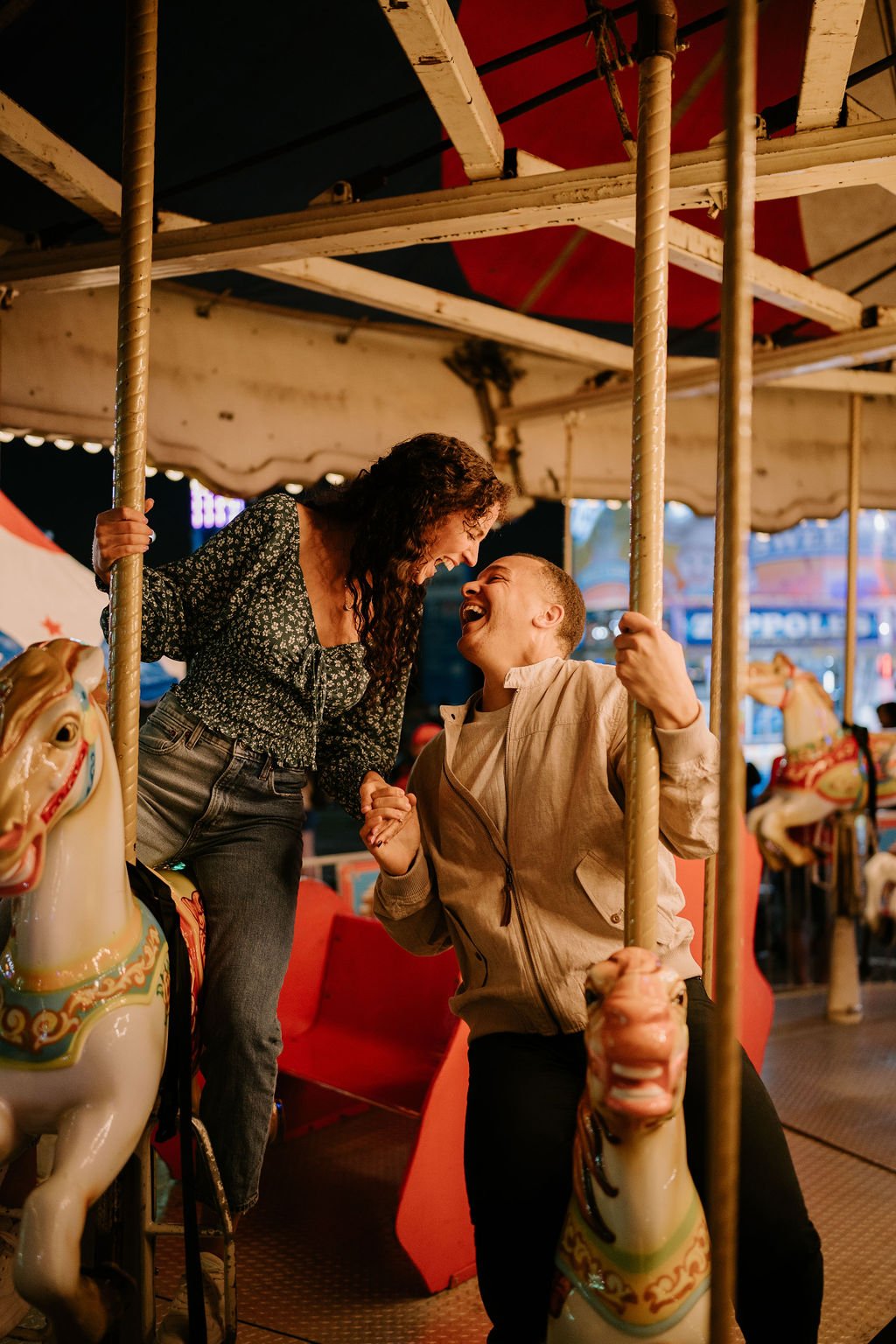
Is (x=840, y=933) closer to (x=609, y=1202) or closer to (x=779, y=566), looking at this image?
(x=609, y=1202)

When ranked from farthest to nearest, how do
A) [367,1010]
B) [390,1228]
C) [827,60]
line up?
[367,1010]
[390,1228]
[827,60]

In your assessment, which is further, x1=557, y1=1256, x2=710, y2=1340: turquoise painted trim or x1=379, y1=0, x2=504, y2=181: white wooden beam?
x1=379, y1=0, x2=504, y2=181: white wooden beam

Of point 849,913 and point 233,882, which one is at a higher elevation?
point 233,882

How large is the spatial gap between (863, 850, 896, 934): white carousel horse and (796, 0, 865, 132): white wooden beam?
2.62 m

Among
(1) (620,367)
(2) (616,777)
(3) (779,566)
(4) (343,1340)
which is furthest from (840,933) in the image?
(3) (779,566)

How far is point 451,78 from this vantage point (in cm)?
192

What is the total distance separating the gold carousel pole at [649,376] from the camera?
49.7 inches

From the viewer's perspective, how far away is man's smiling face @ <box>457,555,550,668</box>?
1.76 meters

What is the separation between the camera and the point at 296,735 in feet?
6.02

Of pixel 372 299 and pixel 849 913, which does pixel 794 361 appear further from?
pixel 849 913

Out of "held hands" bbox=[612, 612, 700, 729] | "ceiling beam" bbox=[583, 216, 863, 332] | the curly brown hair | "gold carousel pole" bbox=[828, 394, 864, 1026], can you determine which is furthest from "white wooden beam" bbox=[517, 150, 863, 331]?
"held hands" bbox=[612, 612, 700, 729]

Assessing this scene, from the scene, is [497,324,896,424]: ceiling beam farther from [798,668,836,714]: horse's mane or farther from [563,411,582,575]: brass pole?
[798,668,836,714]: horse's mane

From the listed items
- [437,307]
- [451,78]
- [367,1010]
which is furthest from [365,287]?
[367,1010]

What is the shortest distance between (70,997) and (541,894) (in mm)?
645
